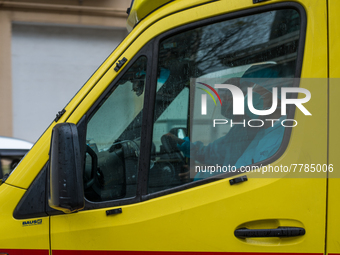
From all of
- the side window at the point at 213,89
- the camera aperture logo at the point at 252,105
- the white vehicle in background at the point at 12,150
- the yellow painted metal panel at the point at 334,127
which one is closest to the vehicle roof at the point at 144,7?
the side window at the point at 213,89

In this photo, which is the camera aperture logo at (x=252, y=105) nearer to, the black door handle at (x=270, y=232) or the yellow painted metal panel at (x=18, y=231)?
the black door handle at (x=270, y=232)

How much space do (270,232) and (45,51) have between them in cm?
736

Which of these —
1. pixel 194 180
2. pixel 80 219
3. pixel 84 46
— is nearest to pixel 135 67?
pixel 194 180

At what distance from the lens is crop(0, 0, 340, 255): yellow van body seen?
1355mm

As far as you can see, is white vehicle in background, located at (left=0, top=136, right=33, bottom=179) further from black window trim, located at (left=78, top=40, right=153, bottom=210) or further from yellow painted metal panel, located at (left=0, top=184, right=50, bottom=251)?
black window trim, located at (left=78, top=40, right=153, bottom=210)

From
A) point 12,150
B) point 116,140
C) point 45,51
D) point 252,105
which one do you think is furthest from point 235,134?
point 45,51

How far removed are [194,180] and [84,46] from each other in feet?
23.0

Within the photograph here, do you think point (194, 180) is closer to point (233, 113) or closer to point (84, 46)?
point (233, 113)

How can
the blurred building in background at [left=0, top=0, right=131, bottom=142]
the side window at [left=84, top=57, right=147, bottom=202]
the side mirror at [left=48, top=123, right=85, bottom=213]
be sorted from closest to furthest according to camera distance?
the side mirror at [left=48, top=123, right=85, bottom=213]
the side window at [left=84, top=57, right=147, bottom=202]
the blurred building in background at [left=0, top=0, right=131, bottom=142]

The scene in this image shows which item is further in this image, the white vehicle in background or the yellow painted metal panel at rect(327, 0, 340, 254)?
the white vehicle in background

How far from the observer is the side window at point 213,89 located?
148 centimetres

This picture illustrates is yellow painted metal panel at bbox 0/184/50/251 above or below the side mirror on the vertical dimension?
below

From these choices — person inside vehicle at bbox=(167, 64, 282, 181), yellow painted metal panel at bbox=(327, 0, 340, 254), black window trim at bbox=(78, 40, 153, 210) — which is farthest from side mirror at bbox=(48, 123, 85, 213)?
yellow painted metal panel at bbox=(327, 0, 340, 254)

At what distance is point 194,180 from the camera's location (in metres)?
1.47
